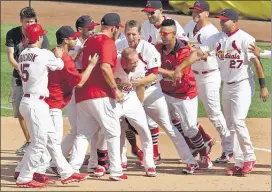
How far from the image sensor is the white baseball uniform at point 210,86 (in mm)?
12711

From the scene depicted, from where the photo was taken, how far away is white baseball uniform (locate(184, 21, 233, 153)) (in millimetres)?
12711

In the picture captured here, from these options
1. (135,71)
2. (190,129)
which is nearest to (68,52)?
(135,71)

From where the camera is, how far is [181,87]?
11883 millimetres

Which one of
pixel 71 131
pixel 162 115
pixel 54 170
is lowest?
pixel 54 170

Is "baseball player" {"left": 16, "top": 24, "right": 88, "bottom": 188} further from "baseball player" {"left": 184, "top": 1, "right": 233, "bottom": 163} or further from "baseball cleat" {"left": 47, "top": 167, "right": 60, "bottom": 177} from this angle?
"baseball player" {"left": 184, "top": 1, "right": 233, "bottom": 163}

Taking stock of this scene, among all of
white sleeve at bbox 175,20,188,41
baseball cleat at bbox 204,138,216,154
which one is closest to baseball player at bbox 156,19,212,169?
baseball cleat at bbox 204,138,216,154

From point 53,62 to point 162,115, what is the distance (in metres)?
→ 1.82

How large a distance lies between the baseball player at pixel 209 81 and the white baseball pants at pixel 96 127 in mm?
1967

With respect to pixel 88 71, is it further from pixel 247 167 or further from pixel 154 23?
pixel 247 167

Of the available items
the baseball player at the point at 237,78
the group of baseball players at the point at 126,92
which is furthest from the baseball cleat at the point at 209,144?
the baseball player at the point at 237,78

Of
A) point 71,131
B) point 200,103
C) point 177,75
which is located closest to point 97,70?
point 71,131

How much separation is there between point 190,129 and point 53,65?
88.2 inches

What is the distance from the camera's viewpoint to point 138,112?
37.2 ft

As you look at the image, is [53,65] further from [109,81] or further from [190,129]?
[190,129]
